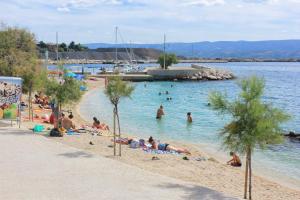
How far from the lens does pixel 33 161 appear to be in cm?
1630

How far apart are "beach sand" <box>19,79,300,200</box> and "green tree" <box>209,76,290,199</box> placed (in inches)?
63.9

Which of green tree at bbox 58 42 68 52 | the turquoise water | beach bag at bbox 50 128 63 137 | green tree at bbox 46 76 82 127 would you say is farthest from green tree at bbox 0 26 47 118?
green tree at bbox 58 42 68 52

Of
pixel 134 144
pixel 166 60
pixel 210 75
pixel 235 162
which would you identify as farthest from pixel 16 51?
pixel 210 75

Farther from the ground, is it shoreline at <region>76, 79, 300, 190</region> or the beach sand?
the beach sand

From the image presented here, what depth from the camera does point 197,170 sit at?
706 inches

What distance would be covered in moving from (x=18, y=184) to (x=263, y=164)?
11935mm

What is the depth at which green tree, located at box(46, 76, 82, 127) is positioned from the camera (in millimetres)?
23266

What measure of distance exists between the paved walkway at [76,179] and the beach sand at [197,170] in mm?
1308

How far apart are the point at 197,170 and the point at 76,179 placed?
545cm

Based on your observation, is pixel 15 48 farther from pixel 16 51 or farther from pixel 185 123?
pixel 185 123

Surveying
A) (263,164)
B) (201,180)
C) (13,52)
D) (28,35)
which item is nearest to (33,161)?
(201,180)

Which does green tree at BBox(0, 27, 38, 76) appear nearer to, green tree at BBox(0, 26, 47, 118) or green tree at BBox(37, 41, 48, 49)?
green tree at BBox(0, 26, 47, 118)

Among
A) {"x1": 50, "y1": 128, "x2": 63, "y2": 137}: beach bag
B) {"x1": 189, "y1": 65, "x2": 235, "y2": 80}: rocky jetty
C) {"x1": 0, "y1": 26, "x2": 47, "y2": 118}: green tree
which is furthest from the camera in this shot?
{"x1": 189, "y1": 65, "x2": 235, "y2": 80}: rocky jetty

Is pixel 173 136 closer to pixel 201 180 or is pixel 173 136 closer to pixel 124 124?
pixel 124 124
